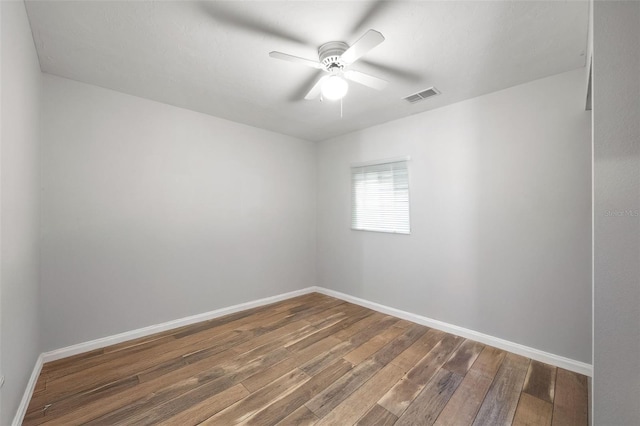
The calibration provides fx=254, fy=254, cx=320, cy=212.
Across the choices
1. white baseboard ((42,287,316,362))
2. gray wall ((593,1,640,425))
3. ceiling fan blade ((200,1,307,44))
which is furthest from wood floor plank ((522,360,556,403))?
ceiling fan blade ((200,1,307,44))

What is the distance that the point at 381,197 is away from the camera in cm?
335

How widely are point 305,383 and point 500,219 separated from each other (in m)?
2.26

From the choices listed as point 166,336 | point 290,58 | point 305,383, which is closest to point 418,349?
point 305,383

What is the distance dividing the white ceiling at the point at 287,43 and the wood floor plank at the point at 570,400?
2.44 metres

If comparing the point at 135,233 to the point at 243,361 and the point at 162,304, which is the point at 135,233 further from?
the point at 243,361

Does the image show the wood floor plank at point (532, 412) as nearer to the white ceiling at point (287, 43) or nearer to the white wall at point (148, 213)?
the white ceiling at point (287, 43)

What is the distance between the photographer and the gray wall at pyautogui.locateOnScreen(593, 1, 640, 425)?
107 cm

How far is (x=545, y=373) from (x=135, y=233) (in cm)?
387

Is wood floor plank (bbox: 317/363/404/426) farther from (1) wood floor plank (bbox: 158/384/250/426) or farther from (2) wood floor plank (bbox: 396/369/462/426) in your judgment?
(1) wood floor plank (bbox: 158/384/250/426)

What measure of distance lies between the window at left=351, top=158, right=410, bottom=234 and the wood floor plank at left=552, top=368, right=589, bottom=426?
1.74m

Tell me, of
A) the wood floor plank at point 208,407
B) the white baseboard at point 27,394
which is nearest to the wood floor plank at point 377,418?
the wood floor plank at point 208,407

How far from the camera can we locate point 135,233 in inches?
101

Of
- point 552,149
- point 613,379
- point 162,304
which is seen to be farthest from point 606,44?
Answer: point 162,304

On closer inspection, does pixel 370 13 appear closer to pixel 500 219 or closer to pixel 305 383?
pixel 500 219
